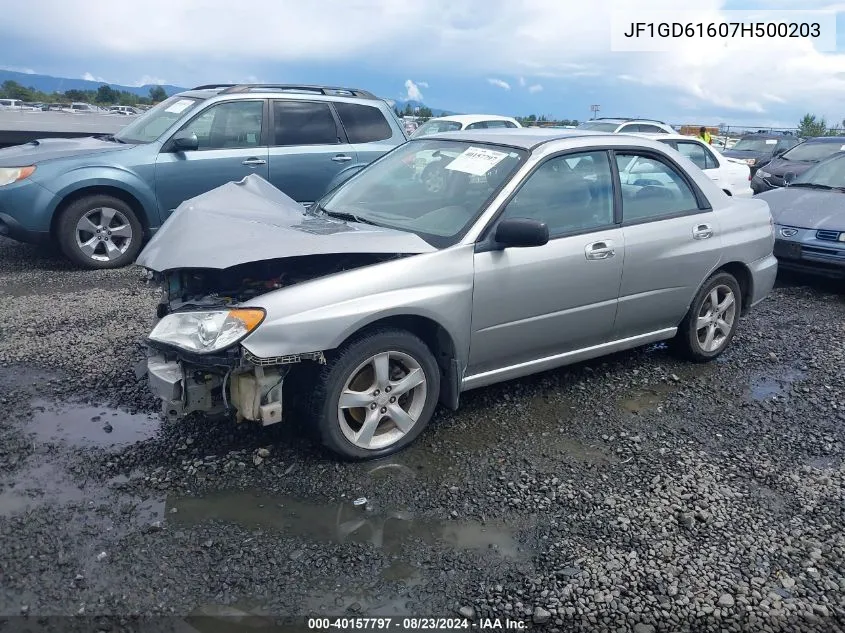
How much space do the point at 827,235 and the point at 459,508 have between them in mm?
6289

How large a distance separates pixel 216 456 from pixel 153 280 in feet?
3.64

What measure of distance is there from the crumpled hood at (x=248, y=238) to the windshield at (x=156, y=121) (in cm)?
400

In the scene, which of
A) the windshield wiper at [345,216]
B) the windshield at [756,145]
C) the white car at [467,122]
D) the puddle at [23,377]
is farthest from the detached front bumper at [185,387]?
the windshield at [756,145]

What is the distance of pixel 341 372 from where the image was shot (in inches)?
136

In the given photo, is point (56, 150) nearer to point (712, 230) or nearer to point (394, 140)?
point (394, 140)

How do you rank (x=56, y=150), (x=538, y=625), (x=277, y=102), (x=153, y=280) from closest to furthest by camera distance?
(x=538, y=625)
(x=153, y=280)
(x=56, y=150)
(x=277, y=102)

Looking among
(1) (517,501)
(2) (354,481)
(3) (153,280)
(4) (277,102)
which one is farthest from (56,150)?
(1) (517,501)

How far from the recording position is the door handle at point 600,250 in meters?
4.29

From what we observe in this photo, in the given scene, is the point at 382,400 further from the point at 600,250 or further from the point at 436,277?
the point at 600,250

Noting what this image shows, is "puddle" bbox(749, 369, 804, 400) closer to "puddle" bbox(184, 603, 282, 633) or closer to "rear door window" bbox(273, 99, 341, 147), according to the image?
"puddle" bbox(184, 603, 282, 633)

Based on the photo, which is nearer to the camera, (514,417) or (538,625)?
(538,625)

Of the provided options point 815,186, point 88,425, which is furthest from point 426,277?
point 815,186

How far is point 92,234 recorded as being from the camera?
738 centimetres

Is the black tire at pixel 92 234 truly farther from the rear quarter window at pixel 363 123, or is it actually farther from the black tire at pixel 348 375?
the black tire at pixel 348 375
